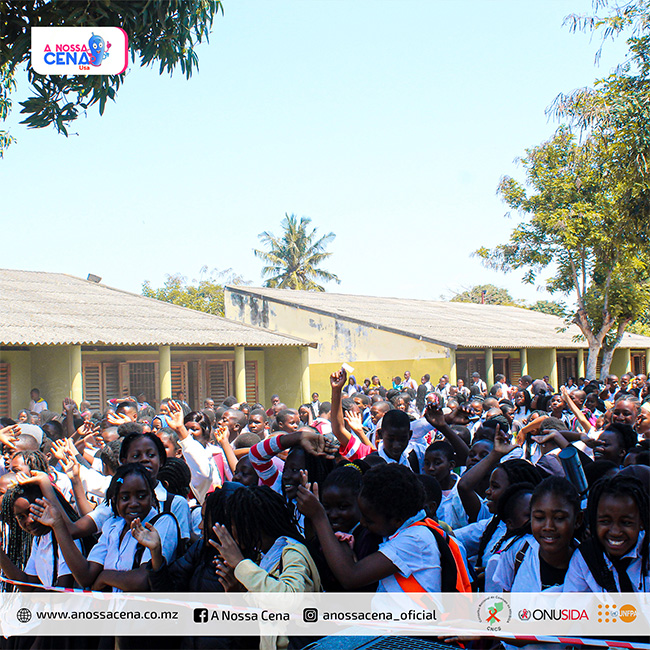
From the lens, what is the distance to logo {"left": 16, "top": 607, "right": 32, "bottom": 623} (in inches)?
132

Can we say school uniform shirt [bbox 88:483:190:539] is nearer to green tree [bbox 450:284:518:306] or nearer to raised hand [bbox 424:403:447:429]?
raised hand [bbox 424:403:447:429]

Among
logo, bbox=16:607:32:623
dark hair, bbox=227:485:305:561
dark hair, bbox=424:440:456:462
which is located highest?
dark hair, bbox=424:440:456:462

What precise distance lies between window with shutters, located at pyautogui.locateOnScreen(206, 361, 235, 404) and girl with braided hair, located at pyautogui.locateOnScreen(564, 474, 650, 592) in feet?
55.9

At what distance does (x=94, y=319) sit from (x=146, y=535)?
14.8 meters

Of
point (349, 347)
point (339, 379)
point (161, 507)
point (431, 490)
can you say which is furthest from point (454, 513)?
point (349, 347)

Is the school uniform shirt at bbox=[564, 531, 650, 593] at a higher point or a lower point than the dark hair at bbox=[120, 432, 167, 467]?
lower

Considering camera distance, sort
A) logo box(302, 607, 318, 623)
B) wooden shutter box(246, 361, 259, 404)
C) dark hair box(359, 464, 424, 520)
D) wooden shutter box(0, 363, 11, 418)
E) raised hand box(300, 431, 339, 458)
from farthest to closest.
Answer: wooden shutter box(246, 361, 259, 404) < wooden shutter box(0, 363, 11, 418) < raised hand box(300, 431, 339, 458) < dark hair box(359, 464, 424, 520) < logo box(302, 607, 318, 623)

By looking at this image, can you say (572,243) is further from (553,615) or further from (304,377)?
(553,615)

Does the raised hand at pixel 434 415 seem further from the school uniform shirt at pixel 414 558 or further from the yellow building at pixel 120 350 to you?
the yellow building at pixel 120 350

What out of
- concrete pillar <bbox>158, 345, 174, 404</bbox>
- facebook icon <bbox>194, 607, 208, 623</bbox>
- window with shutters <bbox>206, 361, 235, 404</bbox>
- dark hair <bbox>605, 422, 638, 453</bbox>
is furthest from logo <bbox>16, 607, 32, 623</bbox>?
window with shutters <bbox>206, 361, 235, 404</bbox>

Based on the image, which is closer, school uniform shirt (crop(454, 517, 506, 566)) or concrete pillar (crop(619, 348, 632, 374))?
school uniform shirt (crop(454, 517, 506, 566))

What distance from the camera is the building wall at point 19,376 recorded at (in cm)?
1548

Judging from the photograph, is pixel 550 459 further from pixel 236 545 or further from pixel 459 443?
pixel 236 545

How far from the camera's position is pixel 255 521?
9.43ft
